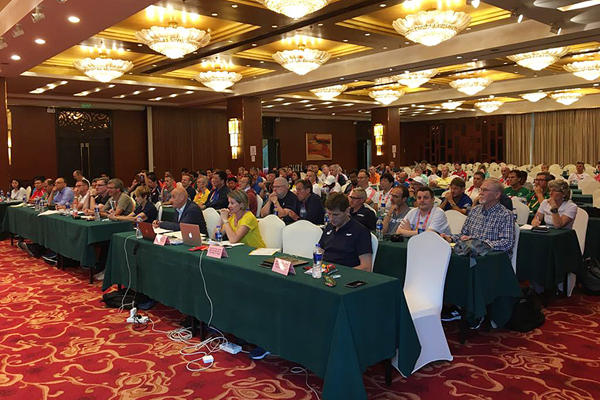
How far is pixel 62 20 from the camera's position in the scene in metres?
7.02

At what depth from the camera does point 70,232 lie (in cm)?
690

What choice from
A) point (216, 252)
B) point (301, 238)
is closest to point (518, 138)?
point (301, 238)

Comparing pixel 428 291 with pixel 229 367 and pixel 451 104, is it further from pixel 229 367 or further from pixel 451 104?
pixel 451 104

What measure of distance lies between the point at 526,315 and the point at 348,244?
1.91 m

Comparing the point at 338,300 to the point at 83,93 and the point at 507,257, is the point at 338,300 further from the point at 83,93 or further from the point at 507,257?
the point at 83,93

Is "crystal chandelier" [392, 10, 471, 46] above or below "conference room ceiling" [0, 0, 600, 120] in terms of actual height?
below

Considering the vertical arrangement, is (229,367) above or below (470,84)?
below

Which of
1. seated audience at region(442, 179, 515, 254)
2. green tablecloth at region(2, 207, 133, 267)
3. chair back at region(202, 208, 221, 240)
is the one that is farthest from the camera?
green tablecloth at region(2, 207, 133, 267)

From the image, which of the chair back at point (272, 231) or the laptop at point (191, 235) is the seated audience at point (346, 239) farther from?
the laptop at point (191, 235)

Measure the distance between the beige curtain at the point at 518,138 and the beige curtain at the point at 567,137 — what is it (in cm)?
35

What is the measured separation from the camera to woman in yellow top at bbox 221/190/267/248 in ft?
16.2

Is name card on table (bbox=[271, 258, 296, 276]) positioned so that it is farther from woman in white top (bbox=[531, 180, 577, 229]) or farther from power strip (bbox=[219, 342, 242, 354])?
woman in white top (bbox=[531, 180, 577, 229])

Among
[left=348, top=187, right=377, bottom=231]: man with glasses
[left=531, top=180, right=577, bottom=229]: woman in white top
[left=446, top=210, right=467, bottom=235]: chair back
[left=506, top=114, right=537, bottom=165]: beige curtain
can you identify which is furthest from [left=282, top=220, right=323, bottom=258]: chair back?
[left=506, top=114, right=537, bottom=165]: beige curtain

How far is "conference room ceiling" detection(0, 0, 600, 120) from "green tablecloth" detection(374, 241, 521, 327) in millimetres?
3836
